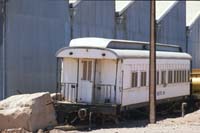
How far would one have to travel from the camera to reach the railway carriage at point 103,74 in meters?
22.4

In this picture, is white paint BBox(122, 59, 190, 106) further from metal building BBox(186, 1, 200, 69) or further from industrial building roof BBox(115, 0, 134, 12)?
metal building BBox(186, 1, 200, 69)

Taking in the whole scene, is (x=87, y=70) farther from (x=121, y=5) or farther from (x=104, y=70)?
(x=121, y=5)

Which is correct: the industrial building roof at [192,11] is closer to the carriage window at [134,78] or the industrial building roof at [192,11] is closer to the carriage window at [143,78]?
the carriage window at [143,78]

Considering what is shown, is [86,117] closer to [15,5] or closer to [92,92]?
[92,92]

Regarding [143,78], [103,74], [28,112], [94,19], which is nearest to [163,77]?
[143,78]

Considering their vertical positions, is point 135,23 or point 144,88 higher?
point 135,23

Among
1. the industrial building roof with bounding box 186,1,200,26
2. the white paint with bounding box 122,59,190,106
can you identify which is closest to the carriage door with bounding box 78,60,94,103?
the white paint with bounding box 122,59,190,106

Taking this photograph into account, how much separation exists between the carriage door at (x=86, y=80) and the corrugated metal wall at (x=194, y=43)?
85.7ft

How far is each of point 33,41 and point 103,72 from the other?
5.89 meters

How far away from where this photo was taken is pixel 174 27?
45.5 m

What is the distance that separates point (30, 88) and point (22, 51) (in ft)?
6.14

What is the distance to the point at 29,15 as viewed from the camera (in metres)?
27.3

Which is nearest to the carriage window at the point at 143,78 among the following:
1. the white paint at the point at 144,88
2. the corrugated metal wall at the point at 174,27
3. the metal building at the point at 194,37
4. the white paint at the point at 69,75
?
the white paint at the point at 144,88

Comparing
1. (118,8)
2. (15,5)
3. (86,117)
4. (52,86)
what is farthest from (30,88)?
(118,8)
